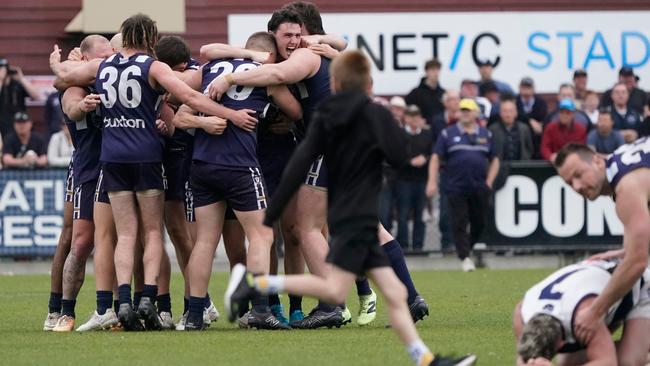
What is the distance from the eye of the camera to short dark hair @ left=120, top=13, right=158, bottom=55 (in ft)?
36.0

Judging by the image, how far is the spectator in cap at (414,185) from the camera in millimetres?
20484

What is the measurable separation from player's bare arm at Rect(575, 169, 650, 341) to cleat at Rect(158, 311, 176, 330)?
4255mm

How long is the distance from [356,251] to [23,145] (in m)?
13.6

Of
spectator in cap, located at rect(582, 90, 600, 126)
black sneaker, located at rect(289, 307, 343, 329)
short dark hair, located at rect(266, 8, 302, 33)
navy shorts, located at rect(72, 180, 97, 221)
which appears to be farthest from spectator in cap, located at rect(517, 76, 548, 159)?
navy shorts, located at rect(72, 180, 97, 221)

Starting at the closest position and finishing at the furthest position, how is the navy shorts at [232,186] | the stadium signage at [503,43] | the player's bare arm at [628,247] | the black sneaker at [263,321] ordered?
the player's bare arm at [628,247] < the navy shorts at [232,186] < the black sneaker at [263,321] < the stadium signage at [503,43]

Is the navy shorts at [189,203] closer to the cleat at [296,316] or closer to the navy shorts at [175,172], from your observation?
the navy shorts at [175,172]

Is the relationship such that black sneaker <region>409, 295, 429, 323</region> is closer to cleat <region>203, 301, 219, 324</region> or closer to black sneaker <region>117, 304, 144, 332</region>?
cleat <region>203, 301, 219, 324</region>

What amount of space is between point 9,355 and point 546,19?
56.2 feet

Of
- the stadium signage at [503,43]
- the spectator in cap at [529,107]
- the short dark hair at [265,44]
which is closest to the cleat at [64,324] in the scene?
the short dark hair at [265,44]

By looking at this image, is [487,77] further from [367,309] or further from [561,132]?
[367,309]

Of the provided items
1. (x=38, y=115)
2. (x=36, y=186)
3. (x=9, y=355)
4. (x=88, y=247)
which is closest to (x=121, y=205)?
(x=88, y=247)

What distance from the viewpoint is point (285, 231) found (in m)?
11.5

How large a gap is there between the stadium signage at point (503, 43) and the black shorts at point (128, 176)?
1387 centimetres

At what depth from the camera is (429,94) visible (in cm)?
2255
